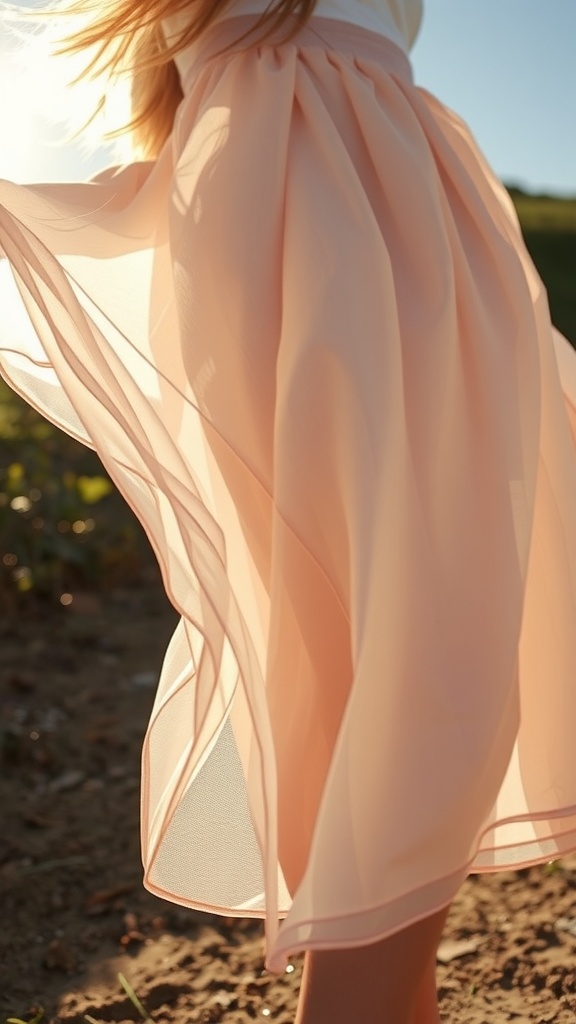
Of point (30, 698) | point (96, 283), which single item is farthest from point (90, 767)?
point (96, 283)

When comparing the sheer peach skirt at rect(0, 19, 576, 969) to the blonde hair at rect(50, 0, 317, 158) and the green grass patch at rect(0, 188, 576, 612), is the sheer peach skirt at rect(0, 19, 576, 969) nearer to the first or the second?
the blonde hair at rect(50, 0, 317, 158)

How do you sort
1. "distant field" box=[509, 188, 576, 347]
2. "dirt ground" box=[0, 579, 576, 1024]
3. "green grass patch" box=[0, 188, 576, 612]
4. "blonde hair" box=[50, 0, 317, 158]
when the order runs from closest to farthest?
"blonde hair" box=[50, 0, 317, 158] → "dirt ground" box=[0, 579, 576, 1024] → "green grass patch" box=[0, 188, 576, 612] → "distant field" box=[509, 188, 576, 347]

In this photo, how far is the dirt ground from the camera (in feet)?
5.73

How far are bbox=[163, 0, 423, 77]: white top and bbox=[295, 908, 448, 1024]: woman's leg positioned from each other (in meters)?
1.07

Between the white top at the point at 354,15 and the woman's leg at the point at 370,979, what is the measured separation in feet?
3.52

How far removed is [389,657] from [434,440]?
0.25m

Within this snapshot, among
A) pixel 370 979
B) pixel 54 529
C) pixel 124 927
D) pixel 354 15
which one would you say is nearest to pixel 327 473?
pixel 370 979

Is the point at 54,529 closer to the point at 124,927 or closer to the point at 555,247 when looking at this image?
the point at 124,927

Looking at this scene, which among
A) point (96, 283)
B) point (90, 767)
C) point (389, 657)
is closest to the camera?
point (389, 657)

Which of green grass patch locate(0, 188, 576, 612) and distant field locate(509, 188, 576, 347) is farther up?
green grass patch locate(0, 188, 576, 612)

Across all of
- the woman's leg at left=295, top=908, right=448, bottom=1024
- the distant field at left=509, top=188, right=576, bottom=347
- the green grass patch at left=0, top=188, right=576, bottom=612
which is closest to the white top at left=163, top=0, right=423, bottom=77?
the woman's leg at left=295, top=908, right=448, bottom=1024

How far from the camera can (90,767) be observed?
2510 millimetres

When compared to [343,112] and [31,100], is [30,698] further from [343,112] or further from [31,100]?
[343,112]

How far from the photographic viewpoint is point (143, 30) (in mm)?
1561
